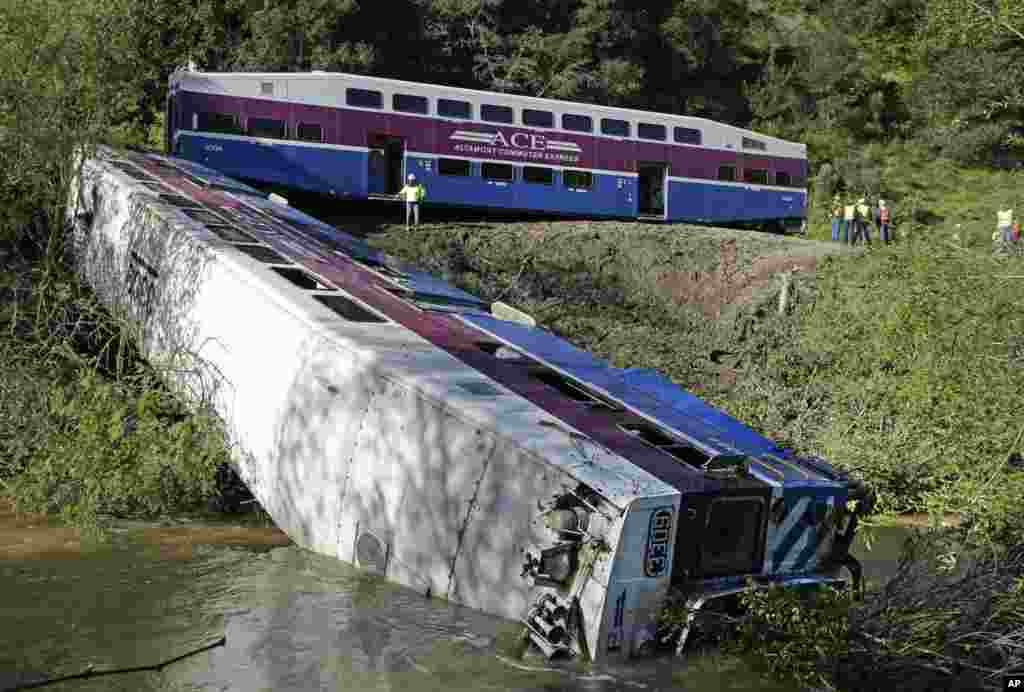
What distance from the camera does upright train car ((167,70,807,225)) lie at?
29.7m

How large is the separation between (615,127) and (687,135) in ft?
8.62

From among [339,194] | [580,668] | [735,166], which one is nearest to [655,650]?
[580,668]

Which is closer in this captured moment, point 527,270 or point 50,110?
point 50,110

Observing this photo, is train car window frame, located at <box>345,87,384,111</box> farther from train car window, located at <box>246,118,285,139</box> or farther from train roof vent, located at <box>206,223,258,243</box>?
train roof vent, located at <box>206,223,258,243</box>

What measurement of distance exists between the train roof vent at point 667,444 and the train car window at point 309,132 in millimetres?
19930

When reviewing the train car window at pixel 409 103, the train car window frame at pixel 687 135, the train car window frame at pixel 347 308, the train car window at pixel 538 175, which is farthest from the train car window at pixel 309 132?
the train car window frame at pixel 347 308

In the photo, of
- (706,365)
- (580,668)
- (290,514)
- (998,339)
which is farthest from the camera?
(706,365)

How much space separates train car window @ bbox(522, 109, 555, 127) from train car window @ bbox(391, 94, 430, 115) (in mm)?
3039

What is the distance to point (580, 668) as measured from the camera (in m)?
10.4

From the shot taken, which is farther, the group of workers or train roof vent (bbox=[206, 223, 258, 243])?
the group of workers

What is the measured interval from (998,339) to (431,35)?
36.4 metres

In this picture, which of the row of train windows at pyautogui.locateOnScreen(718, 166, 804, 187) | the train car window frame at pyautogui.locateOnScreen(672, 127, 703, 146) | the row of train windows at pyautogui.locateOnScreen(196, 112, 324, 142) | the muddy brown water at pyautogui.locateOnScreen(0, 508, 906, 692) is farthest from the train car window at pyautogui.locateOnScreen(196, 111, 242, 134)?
the muddy brown water at pyautogui.locateOnScreen(0, 508, 906, 692)

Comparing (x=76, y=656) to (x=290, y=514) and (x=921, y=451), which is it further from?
(x=921, y=451)

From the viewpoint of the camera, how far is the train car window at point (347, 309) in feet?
49.5
